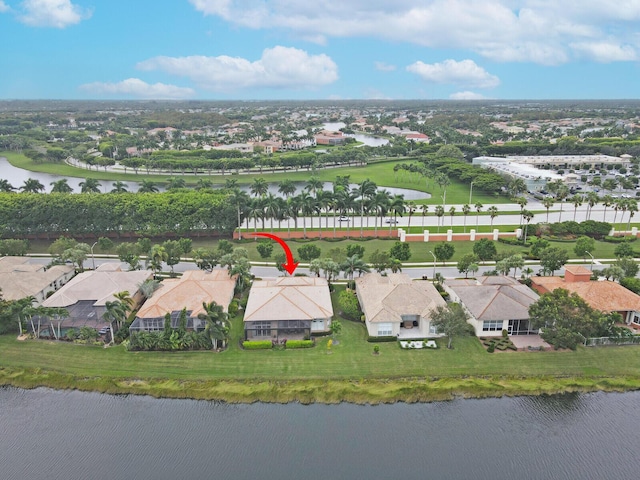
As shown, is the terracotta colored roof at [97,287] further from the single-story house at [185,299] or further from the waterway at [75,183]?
the waterway at [75,183]

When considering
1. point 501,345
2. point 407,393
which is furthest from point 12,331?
point 501,345

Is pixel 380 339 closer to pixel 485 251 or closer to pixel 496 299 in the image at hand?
pixel 496 299

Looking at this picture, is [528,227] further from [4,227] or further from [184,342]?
[4,227]

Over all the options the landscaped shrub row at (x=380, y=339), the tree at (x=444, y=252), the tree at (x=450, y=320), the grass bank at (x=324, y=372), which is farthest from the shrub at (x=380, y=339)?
the tree at (x=444, y=252)

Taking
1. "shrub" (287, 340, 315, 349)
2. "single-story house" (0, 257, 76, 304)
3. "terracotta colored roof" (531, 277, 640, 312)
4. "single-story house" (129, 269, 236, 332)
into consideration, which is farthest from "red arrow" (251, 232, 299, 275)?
"terracotta colored roof" (531, 277, 640, 312)

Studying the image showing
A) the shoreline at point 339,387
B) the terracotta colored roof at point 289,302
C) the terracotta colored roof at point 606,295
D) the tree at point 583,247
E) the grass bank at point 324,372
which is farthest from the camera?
the tree at point 583,247

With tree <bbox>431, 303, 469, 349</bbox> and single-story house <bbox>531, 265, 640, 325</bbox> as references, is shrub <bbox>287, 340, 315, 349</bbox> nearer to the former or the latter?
tree <bbox>431, 303, 469, 349</bbox>

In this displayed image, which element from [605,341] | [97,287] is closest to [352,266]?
[605,341]
